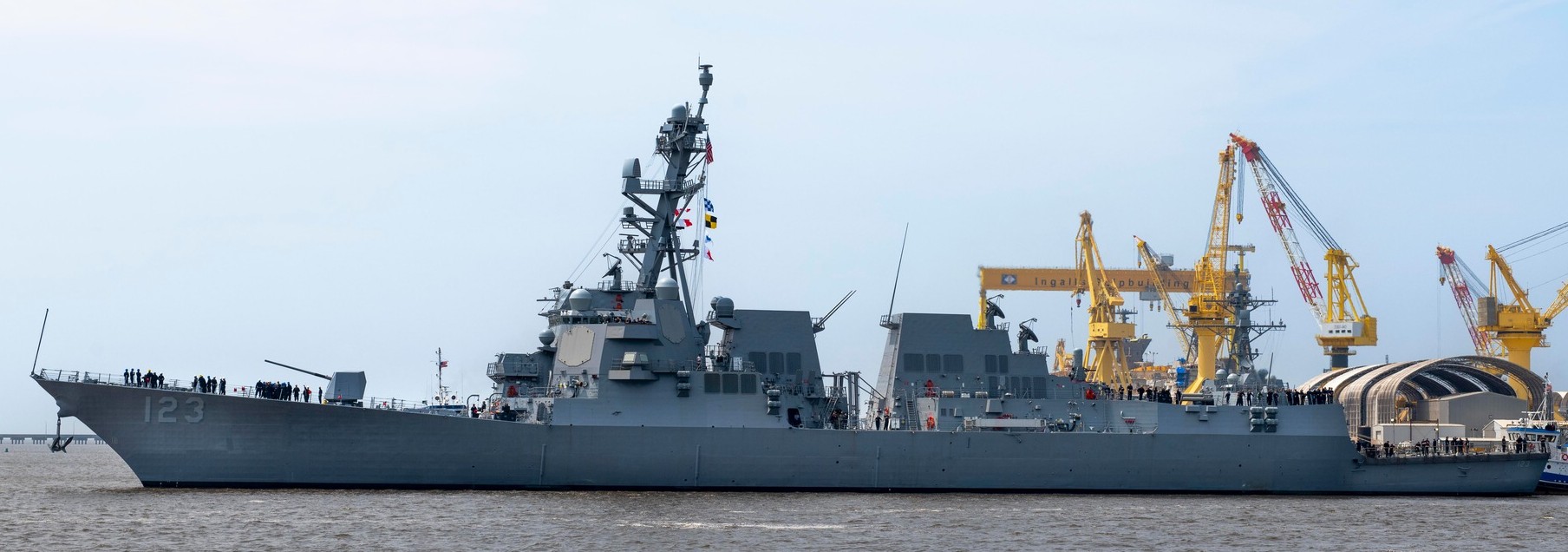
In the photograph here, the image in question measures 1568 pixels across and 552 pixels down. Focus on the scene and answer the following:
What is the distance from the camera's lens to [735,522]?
26219 mm

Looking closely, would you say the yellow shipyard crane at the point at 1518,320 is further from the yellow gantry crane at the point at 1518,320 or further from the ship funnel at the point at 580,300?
the ship funnel at the point at 580,300

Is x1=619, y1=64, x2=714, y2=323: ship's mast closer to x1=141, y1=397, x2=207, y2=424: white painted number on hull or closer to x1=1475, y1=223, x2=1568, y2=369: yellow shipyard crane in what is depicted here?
x1=141, y1=397, x2=207, y2=424: white painted number on hull

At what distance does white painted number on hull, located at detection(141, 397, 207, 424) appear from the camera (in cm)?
3041

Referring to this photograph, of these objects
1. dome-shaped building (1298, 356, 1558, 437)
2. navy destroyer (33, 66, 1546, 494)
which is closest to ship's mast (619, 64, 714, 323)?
navy destroyer (33, 66, 1546, 494)

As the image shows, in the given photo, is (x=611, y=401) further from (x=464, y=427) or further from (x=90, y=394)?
(x=90, y=394)

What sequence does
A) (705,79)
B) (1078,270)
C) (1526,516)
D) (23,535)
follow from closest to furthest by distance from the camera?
1. (23,535)
2. (1526,516)
3. (705,79)
4. (1078,270)

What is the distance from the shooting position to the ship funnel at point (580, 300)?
3244 cm

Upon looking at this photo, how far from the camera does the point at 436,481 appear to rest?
3100cm

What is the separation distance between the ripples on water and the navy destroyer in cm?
68

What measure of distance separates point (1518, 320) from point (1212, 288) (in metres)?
12.2

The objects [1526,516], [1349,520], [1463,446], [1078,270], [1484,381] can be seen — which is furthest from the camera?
[1078,270]

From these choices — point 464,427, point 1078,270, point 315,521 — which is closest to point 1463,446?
point 464,427

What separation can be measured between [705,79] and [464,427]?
354 inches

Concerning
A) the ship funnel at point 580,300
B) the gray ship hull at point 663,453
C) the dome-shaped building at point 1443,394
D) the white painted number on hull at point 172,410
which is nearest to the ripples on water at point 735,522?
the gray ship hull at point 663,453
